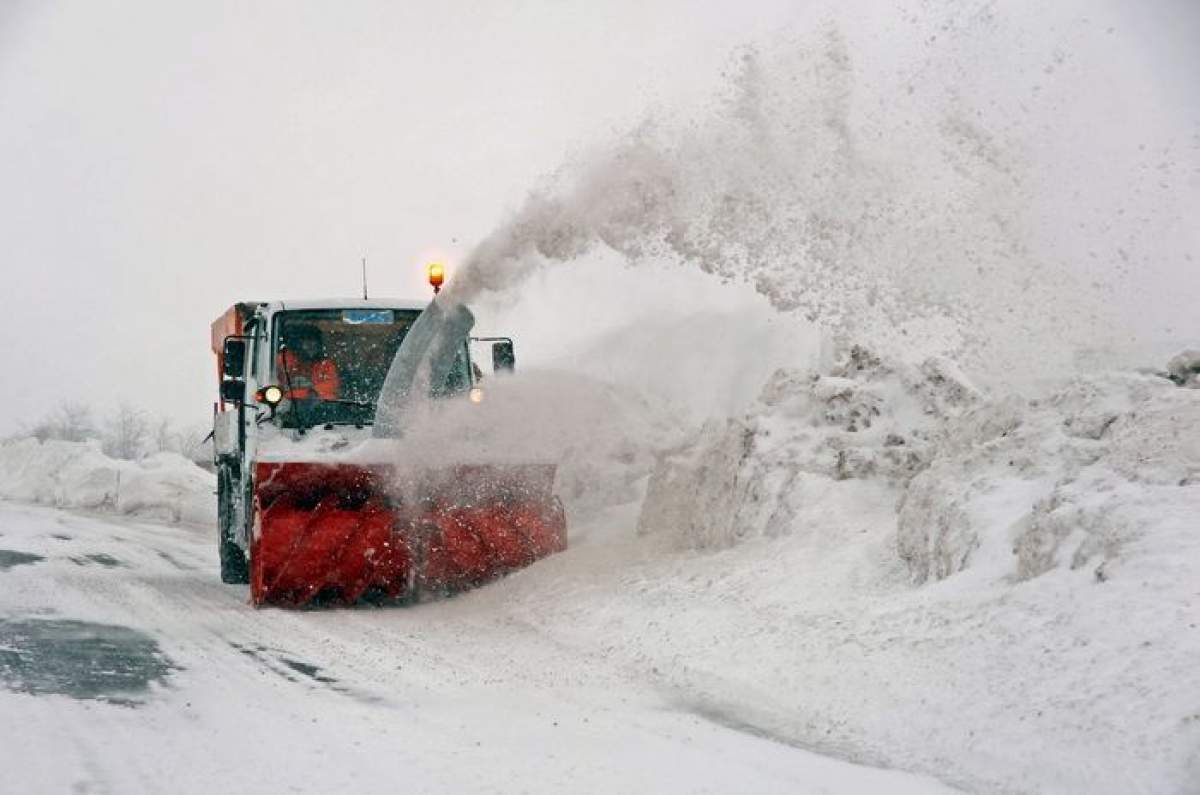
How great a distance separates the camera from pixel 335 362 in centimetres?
1029

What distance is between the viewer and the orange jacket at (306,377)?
10.1m

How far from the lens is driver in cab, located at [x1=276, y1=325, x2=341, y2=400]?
33.1ft

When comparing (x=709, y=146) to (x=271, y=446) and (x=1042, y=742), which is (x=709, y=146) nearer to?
(x=271, y=446)

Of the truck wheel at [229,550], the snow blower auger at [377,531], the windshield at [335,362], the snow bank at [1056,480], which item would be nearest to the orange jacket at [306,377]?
the windshield at [335,362]

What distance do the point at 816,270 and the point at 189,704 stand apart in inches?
238

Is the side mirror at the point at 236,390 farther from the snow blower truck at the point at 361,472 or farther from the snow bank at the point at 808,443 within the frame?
the snow bank at the point at 808,443

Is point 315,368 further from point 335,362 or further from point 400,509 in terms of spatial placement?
point 400,509

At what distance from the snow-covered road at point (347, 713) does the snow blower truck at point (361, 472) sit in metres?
0.44

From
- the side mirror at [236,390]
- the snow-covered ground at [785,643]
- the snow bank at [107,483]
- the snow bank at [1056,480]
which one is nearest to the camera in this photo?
the snow-covered ground at [785,643]

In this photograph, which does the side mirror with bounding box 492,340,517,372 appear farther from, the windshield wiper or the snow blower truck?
the windshield wiper

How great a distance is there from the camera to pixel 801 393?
394 inches

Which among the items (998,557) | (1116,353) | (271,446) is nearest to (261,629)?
(271,446)

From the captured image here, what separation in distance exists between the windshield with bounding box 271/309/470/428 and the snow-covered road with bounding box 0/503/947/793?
5.83 ft

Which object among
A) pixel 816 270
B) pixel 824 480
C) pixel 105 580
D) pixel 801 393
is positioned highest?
pixel 816 270
